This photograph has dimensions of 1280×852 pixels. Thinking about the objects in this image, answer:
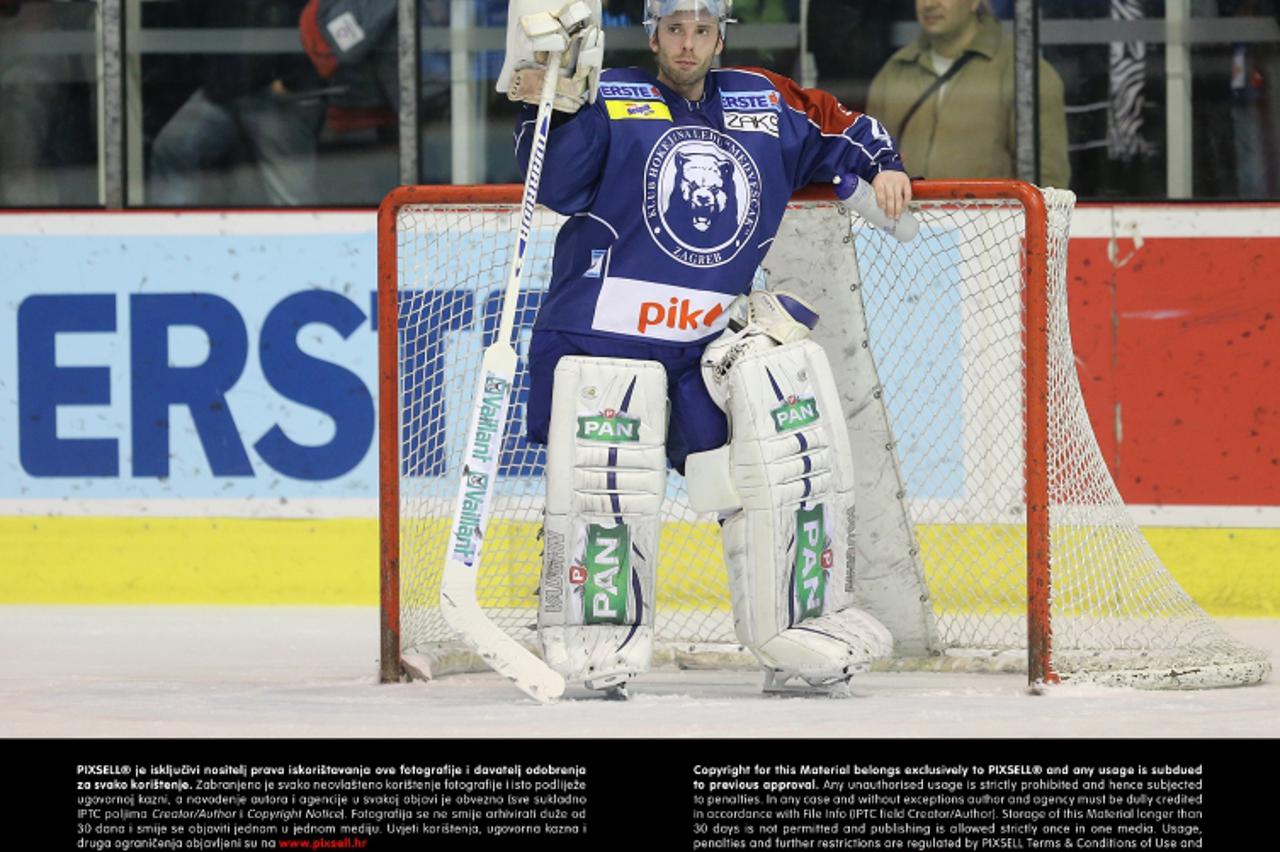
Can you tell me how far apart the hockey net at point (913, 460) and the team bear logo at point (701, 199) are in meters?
0.33

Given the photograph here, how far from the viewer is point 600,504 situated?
4016 millimetres

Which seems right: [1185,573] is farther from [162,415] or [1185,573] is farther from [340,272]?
[162,415]

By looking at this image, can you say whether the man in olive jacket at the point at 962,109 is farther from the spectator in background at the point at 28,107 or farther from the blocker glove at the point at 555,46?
the spectator in background at the point at 28,107

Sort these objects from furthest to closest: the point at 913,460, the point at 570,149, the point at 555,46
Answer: the point at 913,460, the point at 570,149, the point at 555,46

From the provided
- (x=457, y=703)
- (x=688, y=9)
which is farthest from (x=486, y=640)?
(x=688, y=9)

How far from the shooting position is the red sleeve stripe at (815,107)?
427 cm

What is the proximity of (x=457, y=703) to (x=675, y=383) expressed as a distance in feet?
2.31

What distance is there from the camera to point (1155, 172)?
224 inches

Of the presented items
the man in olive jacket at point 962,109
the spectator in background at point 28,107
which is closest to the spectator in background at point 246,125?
the spectator in background at point 28,107

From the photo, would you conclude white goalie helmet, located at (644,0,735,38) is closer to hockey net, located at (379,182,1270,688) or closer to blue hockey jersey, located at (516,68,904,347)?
blue hockey jersey, located at (516,68,904,347)

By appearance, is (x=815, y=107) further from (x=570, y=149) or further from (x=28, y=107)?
(x=28, y=107)

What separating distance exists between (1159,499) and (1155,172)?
86 cm
